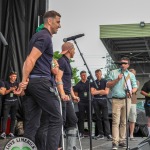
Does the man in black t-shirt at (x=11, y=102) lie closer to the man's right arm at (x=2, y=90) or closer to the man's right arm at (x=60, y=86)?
the man's right arm at (x=2, y=90)

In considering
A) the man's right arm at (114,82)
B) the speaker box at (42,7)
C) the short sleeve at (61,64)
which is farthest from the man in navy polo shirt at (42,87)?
the speaker box at (42,7)

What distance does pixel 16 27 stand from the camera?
1017 centimetres

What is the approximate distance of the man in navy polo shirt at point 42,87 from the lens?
4.68 meters

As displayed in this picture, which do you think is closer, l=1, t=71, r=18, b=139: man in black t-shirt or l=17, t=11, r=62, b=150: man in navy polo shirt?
l=17, t=11, r=62, b=150: man in navy polo shirt

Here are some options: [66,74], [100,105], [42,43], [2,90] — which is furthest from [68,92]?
[100,105]

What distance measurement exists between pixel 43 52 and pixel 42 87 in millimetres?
394

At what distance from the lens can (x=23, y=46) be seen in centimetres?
1017

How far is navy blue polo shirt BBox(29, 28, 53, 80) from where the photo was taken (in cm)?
470

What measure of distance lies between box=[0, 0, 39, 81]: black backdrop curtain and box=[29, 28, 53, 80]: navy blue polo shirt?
4.97 metres

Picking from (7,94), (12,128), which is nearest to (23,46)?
(7,94)

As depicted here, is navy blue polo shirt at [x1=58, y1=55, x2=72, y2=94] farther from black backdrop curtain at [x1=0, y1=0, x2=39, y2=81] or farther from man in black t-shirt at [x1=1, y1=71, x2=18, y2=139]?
man in black t-shirt at [x1=1, y1=71, x2=18, y2=139]

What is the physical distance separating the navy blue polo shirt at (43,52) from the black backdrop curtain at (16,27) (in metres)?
4.97

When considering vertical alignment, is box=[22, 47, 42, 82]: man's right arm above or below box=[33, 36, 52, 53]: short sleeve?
below

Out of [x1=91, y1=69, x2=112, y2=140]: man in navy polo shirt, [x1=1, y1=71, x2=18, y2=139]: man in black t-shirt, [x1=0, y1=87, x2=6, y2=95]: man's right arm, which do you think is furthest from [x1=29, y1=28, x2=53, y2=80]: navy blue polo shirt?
[x1=91, y1=69, x2=112, y2=140]: man in navy polo shirt
